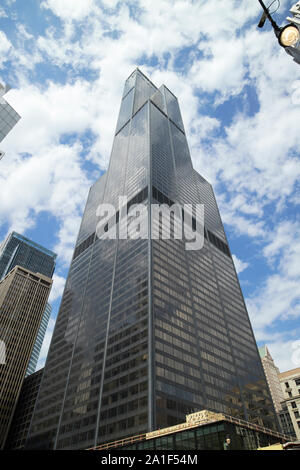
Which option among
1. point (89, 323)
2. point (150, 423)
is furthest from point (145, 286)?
point (150, 423)

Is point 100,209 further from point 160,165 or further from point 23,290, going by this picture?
point 23,290

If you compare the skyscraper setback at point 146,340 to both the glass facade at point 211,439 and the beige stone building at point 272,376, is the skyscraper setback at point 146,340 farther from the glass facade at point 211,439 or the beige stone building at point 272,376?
the beige stone building at point 272,376

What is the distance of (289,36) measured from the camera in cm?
913

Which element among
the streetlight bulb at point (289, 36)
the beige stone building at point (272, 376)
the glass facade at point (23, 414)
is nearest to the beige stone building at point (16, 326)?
the glass facade at point (23, 414)

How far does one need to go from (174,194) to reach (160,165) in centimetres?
1751

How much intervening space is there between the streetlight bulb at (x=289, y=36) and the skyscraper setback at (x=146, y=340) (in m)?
70.8

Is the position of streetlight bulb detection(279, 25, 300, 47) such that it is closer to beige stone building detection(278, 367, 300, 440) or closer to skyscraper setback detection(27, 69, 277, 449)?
skyscraper setback detection(27, 69, 277, 449)

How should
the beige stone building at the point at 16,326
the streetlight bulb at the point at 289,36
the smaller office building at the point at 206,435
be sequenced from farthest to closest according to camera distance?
the beige stone building at the point at 16,326
the smaller office building at the point at 206,435
the streetlight bulb at the point at 289,36

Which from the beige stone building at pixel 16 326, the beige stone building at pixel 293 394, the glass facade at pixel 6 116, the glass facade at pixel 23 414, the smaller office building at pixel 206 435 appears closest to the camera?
the smaller office building at pixel 206 435

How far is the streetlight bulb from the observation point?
9.00m

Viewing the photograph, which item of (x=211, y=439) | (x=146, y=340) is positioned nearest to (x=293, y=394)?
(x=146, y=340)

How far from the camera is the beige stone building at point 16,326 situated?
13675cm

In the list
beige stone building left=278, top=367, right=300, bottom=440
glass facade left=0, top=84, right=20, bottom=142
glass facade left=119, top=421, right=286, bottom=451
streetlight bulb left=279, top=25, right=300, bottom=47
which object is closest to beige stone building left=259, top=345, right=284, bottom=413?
beige stone building left=278, top=367, right=300, bottom=440

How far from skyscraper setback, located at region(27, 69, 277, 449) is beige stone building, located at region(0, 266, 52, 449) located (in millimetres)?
38936
